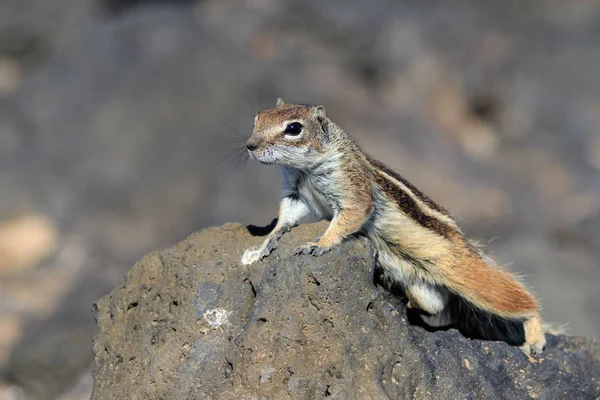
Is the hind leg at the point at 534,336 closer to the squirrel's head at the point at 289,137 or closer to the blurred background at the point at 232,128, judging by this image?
the squirrel's head at the point at 289,137

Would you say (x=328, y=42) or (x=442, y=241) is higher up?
(x=328, y=42)

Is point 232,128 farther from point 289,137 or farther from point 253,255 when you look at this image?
point 253,255

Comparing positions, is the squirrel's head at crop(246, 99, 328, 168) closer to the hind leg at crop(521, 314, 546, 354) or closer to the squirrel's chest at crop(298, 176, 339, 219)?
the squirrel's chest at crop(298, 176, 339, 219)

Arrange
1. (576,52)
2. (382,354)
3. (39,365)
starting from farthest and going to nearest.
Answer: (576,52), (39,365), (382,354)

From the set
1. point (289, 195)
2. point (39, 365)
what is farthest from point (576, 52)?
point (289, 195)

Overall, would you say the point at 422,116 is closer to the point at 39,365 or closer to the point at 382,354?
the point at 39,365

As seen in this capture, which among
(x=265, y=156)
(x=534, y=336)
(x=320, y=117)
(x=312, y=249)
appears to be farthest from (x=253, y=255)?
(x=534, y=336)
